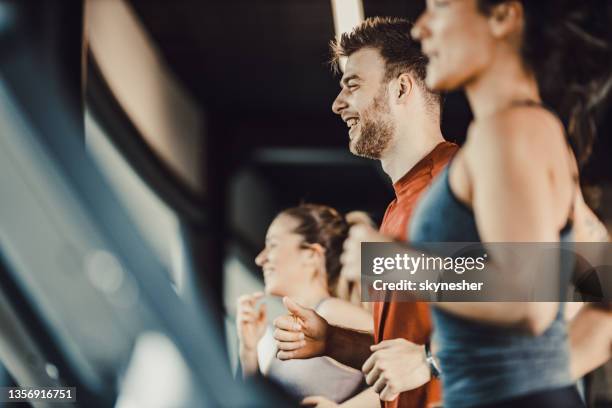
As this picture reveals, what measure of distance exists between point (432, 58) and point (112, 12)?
790 millimetres

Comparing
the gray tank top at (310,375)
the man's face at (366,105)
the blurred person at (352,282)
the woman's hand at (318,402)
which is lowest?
the woman's hand at (318,402)

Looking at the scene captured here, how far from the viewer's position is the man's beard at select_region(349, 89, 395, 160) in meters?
1.72

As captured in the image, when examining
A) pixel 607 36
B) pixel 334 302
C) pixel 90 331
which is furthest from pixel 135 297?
pixel 607 36

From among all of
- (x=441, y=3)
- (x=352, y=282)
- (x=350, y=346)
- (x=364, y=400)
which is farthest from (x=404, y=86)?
(x=364, y=400)

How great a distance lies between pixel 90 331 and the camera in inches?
67.5

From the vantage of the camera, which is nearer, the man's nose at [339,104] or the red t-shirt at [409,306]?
the red t-shirt at [409,306]

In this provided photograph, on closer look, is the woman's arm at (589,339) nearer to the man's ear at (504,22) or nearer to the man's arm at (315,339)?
the man's arm at (315,339)

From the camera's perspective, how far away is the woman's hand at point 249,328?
1.71m

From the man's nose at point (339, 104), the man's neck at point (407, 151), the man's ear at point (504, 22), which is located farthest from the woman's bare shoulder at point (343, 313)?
the man's ear at point (504, 22)

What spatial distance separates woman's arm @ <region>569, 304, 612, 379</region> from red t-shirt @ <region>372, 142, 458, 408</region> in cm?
33

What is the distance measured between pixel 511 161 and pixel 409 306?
0.40 m

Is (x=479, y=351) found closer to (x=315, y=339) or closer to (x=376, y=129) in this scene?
(x=315, y=339)

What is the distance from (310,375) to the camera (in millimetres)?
1701

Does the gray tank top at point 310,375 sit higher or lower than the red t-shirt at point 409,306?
lower
